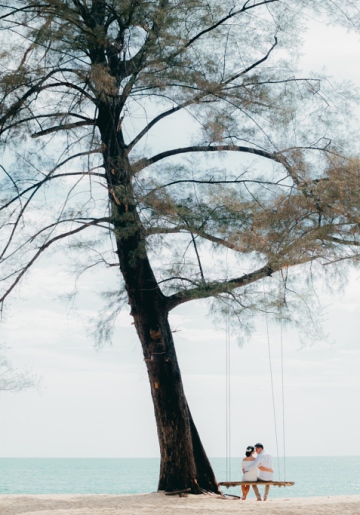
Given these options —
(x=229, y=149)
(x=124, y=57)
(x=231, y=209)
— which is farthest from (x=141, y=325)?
(x=124, y=57)

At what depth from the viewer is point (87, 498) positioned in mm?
8609

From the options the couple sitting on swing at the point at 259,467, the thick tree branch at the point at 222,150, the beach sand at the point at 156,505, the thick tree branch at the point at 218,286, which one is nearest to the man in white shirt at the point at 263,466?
the couple sitting on swing at the point at 259,467

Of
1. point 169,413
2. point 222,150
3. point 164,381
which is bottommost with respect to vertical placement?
point 169,413

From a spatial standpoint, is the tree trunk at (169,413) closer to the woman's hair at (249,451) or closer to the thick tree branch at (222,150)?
the woman's hair at (249,451)

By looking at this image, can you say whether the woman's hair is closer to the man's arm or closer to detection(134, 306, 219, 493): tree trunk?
the man's arm

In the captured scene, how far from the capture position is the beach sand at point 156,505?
689 centimetres

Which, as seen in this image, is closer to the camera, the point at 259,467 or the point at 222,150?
the point at 259,467

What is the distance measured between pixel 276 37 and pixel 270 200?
2.00 m

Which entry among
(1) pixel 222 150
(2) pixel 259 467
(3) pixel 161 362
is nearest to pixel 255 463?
(2) pixel 259 467

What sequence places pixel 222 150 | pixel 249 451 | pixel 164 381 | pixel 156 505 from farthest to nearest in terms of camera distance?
pixel 222 150 < pixel 249 451 < pixel 164 381 < pixel 156 505

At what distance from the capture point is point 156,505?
25.0 feet

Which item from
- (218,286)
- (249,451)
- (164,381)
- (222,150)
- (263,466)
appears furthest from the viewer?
(222,150)

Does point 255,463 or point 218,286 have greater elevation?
point 218,286

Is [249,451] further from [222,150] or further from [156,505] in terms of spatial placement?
[222,150]
